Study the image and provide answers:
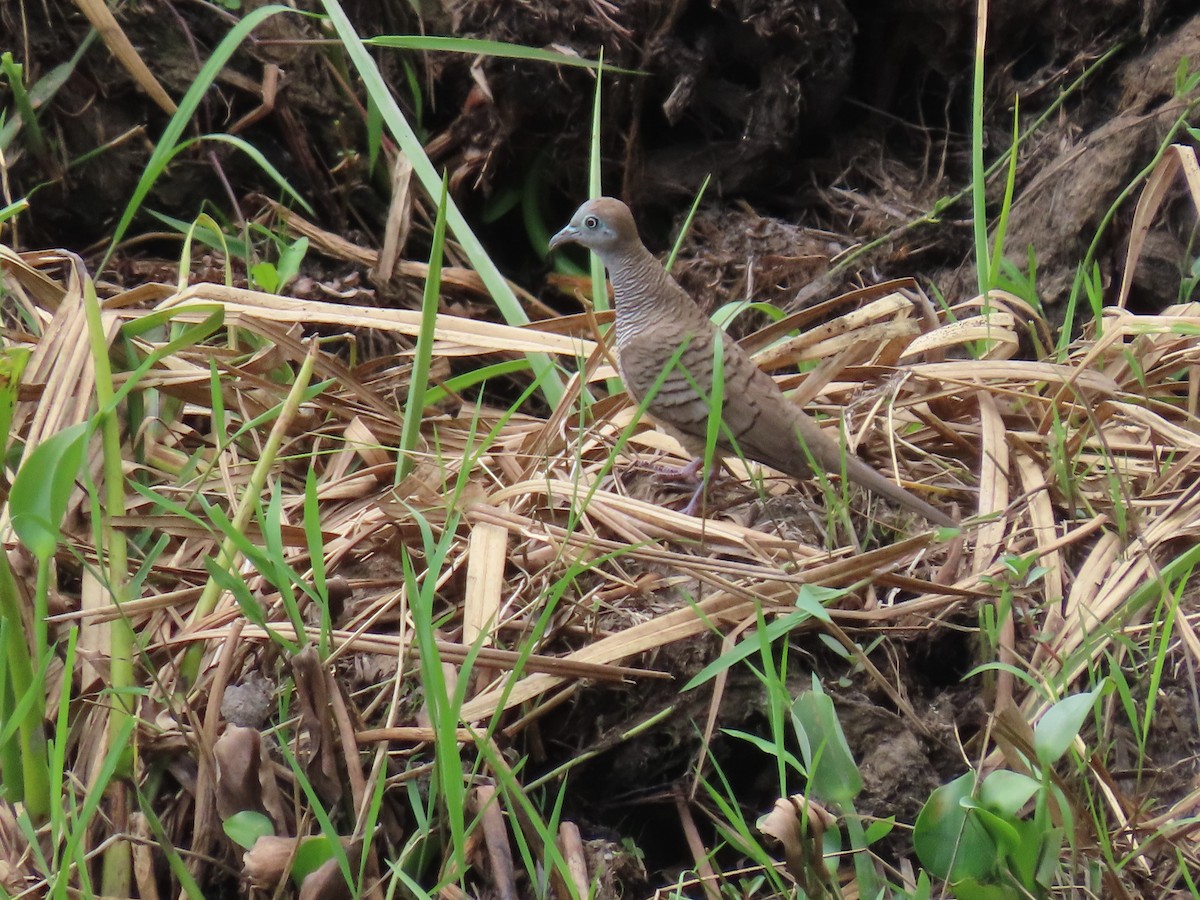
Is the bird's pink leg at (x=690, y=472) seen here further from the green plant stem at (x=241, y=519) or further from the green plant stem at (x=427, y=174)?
the green plant stem at (x=241, y=519)

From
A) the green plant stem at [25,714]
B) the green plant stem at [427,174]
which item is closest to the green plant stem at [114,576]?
the green plant stem at [25,714]

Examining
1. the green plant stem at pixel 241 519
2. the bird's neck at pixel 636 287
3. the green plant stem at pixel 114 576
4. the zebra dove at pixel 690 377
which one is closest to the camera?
the green plant stem at pixel 114 576

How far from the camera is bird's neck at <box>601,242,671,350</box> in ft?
10.6

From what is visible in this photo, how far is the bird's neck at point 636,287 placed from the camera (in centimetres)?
322

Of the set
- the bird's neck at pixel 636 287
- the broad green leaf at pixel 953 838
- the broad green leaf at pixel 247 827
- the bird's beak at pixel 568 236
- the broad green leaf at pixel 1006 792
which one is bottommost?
the broad green leaf at pixel 247 827

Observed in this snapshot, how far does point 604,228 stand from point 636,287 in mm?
228

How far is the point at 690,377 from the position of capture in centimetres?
237

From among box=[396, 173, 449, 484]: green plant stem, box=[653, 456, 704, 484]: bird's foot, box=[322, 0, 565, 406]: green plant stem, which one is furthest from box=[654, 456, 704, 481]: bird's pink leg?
box=[396, 173, 449, 484]: green plant stem

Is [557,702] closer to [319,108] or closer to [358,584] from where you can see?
[358,584]

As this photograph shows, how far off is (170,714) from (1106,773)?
5.06 feet

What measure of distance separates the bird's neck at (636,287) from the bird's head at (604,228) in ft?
0.10

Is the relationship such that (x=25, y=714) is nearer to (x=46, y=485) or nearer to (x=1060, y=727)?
(x=46, y=485)

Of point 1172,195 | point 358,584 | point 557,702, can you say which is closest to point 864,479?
point 557,702

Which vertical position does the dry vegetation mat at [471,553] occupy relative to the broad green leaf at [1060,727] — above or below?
below
